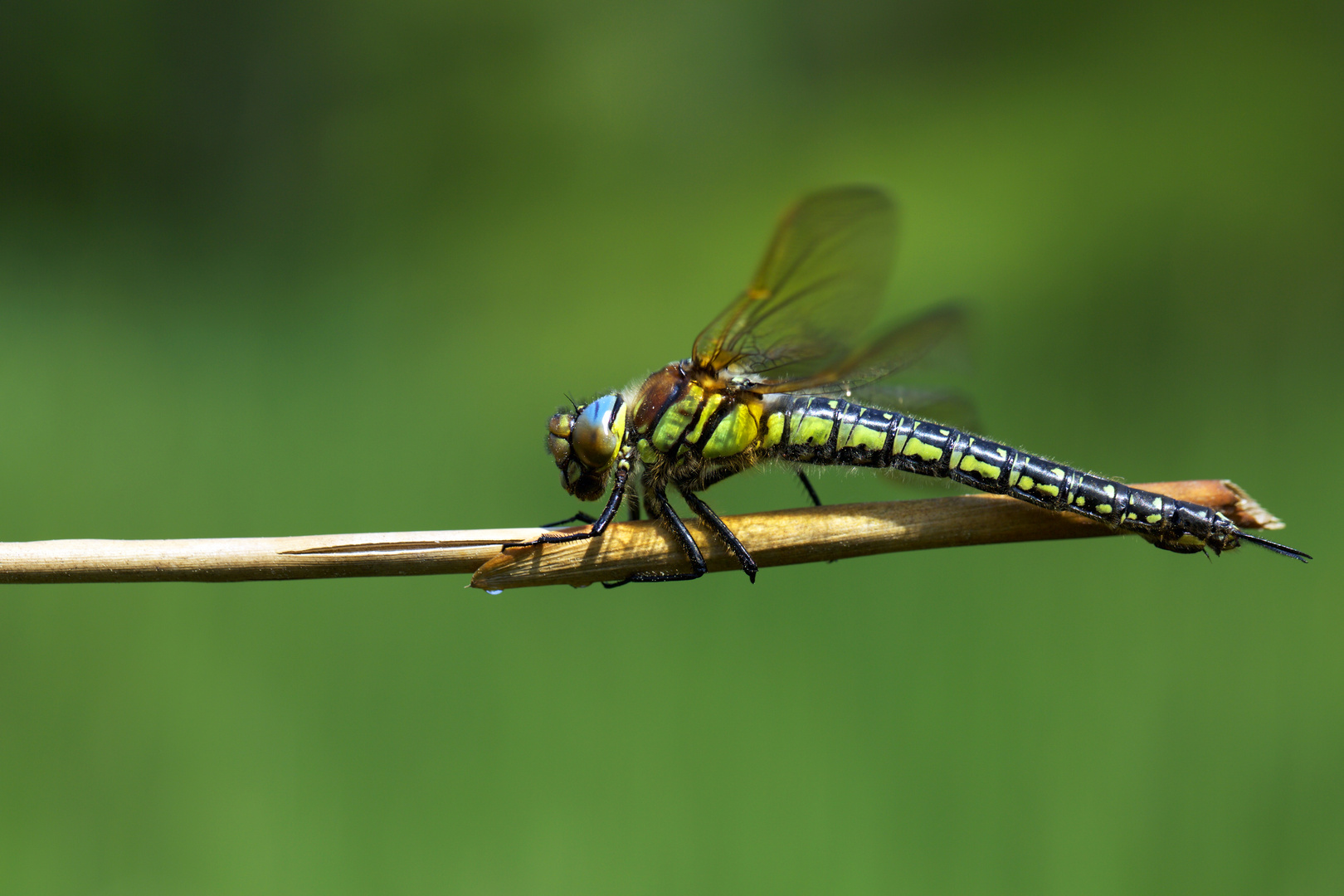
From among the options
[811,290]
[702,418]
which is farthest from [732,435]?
[811,290]

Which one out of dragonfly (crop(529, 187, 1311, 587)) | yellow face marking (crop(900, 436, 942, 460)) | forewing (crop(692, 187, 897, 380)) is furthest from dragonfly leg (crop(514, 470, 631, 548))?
yellow face marking (crop(900, 436, 942, 460))

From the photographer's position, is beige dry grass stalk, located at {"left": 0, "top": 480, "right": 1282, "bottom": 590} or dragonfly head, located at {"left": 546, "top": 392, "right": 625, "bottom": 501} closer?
beige dry grass stalk, located at {"left": 0, "top": 480, "right": 1282, "bottom": 590}

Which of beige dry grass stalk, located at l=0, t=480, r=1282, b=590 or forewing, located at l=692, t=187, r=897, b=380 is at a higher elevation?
forewing, located at l=692, t=187, r=897, b=380

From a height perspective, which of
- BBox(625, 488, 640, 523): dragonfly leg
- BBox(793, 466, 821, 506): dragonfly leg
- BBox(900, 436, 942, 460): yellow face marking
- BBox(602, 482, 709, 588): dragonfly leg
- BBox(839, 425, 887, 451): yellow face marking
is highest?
BBox(839, 425, 887, 451): yellow face marking

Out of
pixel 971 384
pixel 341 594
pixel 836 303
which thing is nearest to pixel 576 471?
pixel 836 303

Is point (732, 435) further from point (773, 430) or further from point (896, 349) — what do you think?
point (896, 349)

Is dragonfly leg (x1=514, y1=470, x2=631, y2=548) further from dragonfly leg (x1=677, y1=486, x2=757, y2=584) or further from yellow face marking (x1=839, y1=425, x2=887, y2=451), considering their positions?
yellow face marking (x1=839, y1=425, x2=887, y2=451)

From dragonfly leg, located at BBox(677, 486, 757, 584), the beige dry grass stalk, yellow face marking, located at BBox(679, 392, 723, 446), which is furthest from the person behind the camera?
yellow face marking, located at BBox(679, 392, 723, 446)

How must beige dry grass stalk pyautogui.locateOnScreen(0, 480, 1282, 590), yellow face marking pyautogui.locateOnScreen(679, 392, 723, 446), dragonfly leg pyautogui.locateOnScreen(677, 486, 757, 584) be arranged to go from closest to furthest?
beige dry grass stalk pyautogui.locateOnScreen(0, 480, 1282, 590)
dragonfly leg pyautogui.locateOnScreen(677, 486, 757, 584)
yellow face marking pyautogui.locateOnScreen(679, 392, 723, 446)

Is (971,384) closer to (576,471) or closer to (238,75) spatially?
(576,471)
